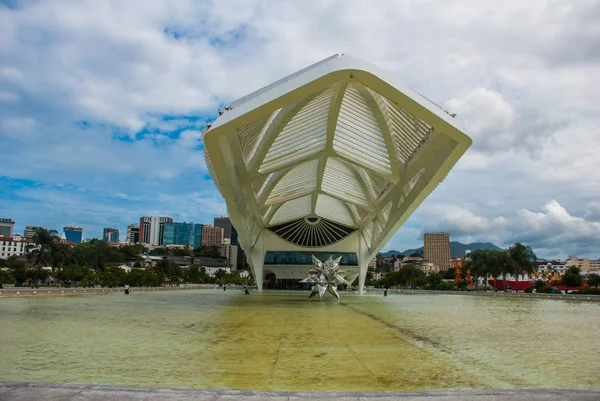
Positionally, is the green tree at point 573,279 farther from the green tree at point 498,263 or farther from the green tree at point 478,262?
the green tree at point 478,262

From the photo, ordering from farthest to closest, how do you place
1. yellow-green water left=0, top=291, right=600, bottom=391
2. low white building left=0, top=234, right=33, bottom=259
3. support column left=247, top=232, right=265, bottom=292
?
low white building left=0, top=234, right=33, bottom=259, support column left=247, top=232, right=265, bottom=292, yellow-green water left=0, top=291, right=600, bottom=391

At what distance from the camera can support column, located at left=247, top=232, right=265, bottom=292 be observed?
169 feet

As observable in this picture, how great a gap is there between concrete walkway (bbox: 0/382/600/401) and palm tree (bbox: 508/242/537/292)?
54.7 meters

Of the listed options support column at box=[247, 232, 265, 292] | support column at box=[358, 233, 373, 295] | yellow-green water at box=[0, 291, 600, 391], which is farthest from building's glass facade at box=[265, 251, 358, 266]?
yellow-green water at box=[0, 291, 600, 391]

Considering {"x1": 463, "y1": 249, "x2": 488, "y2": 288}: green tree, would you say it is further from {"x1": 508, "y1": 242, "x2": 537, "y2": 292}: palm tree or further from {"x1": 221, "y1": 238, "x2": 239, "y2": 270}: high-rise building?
{"x1": 221, "y1": 238, "x2": 239, "y2": 270}: high-rise building

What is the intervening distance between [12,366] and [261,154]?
802 inches

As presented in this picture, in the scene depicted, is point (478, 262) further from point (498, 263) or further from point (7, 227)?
point (7, 227)

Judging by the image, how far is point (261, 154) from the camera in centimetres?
2570

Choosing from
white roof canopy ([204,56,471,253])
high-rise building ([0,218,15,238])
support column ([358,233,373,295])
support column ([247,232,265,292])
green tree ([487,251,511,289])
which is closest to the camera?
white roof canopy ([204,56,471,253])

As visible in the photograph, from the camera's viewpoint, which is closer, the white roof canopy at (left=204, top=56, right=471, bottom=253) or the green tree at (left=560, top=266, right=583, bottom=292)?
the white roof canopy at (left=204, top=56, right=471, bottom=253)

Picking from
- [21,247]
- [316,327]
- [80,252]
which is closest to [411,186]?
[316,327]

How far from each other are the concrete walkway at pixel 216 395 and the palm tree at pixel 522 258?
5474cm

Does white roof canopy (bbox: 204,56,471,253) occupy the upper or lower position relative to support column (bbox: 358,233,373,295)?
upper

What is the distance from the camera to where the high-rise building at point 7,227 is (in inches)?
5984
